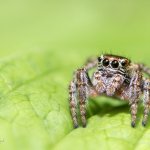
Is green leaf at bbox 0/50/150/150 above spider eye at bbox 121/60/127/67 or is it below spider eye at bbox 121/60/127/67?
below

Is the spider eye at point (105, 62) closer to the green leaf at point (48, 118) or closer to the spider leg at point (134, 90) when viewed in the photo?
the spider leg at point (134, 90)

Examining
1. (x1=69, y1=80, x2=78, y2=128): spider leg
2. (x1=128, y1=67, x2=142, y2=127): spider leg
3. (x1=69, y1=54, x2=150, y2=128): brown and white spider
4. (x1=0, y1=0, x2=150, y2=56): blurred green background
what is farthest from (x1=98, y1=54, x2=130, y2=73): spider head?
(x1=0, y1=0, x2=150, y2=56): blurred green background

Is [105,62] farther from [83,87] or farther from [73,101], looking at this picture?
[73,101]

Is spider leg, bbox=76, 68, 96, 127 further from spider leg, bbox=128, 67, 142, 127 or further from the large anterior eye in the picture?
spider leg, bbox=128, 67, 142, 127

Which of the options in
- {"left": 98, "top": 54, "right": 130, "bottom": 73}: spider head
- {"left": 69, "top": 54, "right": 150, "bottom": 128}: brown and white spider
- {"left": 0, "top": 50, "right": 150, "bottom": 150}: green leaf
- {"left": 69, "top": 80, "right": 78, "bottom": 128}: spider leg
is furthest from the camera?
{"left": 98, "top": 54, "right": 130, "bottom": 73}: spider head

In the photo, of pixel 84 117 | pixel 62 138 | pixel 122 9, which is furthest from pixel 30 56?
pixel 122 9

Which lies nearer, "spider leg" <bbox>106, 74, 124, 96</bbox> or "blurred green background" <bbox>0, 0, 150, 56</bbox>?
"spider leg" <bbox>106, 74, 124, 96</bbox>

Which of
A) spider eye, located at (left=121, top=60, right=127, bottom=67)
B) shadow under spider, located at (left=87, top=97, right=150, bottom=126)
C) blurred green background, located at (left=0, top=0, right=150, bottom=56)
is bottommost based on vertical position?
shadow under spider, located at (left=87, top=97, right=150, bottom=126)

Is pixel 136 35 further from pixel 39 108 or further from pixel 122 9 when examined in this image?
pixel 39 108
